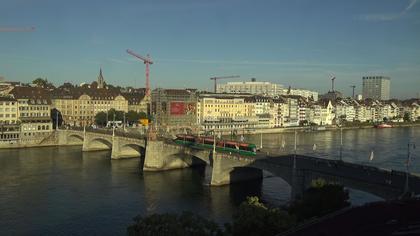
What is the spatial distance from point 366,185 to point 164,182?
30.0m

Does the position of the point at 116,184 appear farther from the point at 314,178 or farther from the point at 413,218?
the point at 413,218

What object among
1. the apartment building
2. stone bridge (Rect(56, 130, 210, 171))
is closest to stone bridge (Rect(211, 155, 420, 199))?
stone bridge (Rect(56, 130, 210, 171))

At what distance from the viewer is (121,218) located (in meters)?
44.8

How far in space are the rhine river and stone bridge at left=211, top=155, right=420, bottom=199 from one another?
3.17m

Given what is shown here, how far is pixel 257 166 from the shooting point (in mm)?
51406

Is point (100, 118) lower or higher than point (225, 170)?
higher

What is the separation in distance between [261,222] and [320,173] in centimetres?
1736

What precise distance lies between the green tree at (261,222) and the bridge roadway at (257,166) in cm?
1340

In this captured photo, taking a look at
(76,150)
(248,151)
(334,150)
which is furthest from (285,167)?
(76,150)

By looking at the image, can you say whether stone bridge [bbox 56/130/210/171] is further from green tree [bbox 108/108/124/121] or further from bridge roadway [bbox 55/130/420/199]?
green tree [bbox 108/108/124/121]

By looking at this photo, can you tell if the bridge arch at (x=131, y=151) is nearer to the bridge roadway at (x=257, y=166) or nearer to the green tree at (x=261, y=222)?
the bridge roadway at (x=257, y=166)

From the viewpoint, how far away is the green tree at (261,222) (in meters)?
27.3

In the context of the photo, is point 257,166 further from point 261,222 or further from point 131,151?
point 131,151

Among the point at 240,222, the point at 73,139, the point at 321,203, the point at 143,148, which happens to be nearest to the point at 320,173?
the point at 321,203
